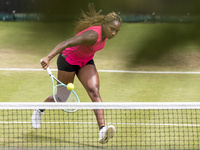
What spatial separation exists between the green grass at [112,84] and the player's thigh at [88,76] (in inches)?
20.9

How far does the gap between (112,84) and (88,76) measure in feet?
7.60

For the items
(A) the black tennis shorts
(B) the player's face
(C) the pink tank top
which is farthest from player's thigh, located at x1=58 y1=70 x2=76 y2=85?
(B) the player's face

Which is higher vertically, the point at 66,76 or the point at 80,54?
the point at 80,54

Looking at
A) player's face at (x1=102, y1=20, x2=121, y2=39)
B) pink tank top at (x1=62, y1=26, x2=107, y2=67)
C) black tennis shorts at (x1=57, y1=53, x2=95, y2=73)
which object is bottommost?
player's face at (x1=102, y1=20, x2=121, y2=39)

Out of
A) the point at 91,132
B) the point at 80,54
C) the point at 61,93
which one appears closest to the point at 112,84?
the point at 91,132

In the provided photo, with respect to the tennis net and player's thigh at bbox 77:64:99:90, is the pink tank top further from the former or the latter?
the tennis net

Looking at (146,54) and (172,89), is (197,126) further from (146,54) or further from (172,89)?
(146,54)

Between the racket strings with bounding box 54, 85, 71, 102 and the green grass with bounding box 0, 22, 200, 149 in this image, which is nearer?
the green grass with bounding box 0, 22, 200, 149

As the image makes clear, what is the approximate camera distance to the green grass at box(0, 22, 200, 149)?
103cm

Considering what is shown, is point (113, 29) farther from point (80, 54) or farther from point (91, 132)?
point (91, 132)

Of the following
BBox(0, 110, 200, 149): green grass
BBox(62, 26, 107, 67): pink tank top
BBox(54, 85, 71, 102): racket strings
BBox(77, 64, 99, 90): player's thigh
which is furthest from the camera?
BBox(54, 85, 71, 102): racket strings

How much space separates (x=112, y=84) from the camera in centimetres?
799

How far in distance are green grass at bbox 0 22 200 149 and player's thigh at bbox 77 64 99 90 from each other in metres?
0.53

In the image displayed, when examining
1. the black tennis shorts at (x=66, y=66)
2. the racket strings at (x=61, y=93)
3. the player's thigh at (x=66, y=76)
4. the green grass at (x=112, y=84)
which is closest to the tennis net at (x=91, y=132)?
the green grass at (x=112, y=84)
